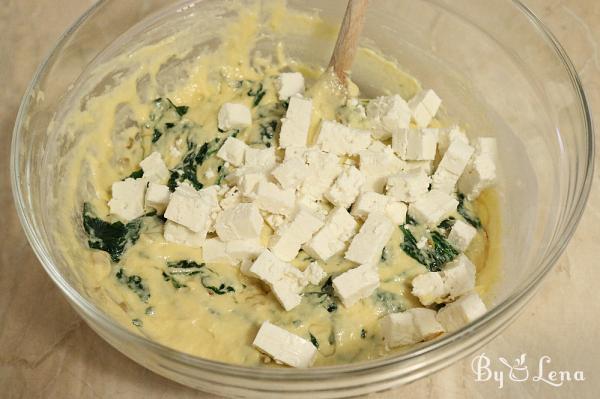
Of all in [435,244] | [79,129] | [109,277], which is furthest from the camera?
[79,129]

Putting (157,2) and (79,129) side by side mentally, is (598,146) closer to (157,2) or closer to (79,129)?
(157,2)

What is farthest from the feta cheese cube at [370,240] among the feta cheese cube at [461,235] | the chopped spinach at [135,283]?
the chopped spinach at [135,283]

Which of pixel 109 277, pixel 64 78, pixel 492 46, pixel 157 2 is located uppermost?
pixel 492 46

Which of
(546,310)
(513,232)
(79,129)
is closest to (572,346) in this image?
(546,310)

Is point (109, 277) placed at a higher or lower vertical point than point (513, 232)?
lower

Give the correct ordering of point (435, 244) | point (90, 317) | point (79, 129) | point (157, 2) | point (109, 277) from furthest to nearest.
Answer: point (157, 2) → point (79, 129) → point (435, 244) → point (109, 277) → point (90, 317)

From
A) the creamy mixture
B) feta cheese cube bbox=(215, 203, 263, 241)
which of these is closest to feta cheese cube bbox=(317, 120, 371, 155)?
the creamy mixture
